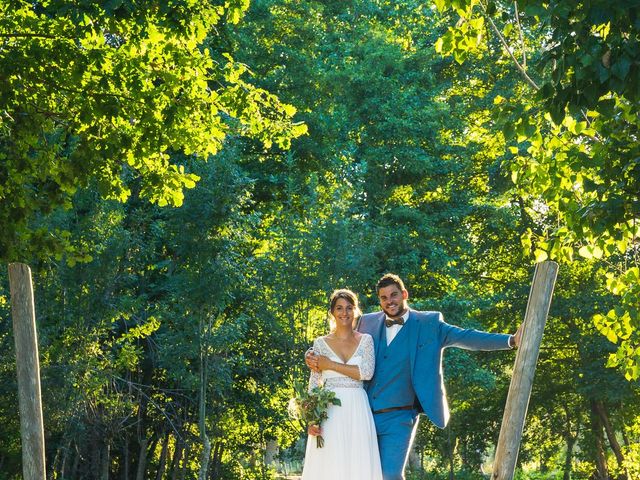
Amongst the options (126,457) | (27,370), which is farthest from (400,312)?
(126,457)

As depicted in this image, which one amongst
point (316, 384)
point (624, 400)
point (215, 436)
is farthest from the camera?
point (624, 400)

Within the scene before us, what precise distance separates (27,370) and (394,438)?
2.58 metres

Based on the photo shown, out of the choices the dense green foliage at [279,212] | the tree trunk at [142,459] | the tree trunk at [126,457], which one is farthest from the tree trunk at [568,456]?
the tree trunk at [142,459]

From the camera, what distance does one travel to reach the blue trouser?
8.73 metres

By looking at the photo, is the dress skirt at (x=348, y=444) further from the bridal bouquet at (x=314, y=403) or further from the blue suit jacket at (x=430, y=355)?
the blue suit jacket at (x=430, y=355)

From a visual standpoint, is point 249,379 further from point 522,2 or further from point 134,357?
point 522,2

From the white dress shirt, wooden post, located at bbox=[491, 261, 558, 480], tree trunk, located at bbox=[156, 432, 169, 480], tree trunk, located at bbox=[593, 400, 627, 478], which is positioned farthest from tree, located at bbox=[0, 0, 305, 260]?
tree trunk, located at bbox=[593, 400, 627, 478]

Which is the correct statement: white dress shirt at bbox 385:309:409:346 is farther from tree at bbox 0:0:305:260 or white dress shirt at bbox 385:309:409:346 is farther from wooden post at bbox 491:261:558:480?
tree at bbox 0:0:305:260

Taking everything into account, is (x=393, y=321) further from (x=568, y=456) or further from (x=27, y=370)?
(x=568, y=456)

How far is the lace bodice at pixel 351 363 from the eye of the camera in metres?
8.93

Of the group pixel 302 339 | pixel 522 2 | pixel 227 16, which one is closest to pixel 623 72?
pixel 522 2

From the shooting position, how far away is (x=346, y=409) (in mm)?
8914

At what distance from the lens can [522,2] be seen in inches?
253

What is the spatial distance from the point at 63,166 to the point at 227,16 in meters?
2.13
